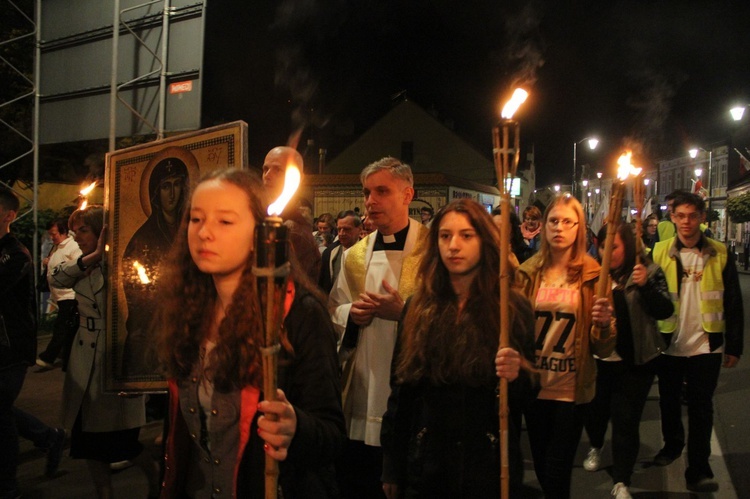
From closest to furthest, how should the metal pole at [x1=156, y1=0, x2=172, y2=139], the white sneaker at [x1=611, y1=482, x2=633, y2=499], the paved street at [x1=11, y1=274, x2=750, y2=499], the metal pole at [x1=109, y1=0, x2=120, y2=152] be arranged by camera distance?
1. the white sneaker at [x1=611, y1=482, x2=633, y2=499]
2. the paved street at [x1=11, y1=274, x2=750, y2=499]
3. the metal pole at [x1=156, y1=0, x2=172, y2=139]
4. the metal pole at [x1=109, y1=0, x2=120, y2=152]

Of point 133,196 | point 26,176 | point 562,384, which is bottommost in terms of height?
point 562,384

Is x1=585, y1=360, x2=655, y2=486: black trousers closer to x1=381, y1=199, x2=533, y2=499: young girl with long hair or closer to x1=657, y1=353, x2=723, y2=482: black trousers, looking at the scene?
x1=657, y1=353, x2=723, y2=482: black trousers

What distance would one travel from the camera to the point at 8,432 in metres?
4.53

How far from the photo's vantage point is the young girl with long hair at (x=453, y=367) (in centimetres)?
280

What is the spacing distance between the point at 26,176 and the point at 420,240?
1830 cm

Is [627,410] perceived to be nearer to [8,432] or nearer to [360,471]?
[360,471]

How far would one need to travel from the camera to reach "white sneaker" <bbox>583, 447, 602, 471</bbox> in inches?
224

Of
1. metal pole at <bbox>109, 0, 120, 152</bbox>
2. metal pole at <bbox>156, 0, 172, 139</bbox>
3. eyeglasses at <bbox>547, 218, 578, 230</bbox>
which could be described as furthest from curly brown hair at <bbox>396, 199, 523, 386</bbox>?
metal pole at <bbox>109, 0, 120, 152</bbox>

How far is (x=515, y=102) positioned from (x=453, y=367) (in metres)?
1.24

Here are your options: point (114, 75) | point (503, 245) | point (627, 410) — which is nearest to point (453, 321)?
point (503, 245)

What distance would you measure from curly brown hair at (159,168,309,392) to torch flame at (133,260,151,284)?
42.4 inches

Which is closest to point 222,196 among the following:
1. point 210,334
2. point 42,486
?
point 210,334

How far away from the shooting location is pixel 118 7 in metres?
7.36

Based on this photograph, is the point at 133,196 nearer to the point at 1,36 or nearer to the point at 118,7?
the point at 118,7
